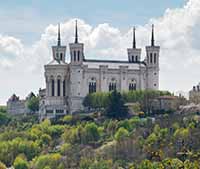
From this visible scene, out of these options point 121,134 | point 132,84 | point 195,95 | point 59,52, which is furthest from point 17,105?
point 121,134

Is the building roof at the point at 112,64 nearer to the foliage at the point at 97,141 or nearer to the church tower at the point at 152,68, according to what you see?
the church tower at the point at 152,68

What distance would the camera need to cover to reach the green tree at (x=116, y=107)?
11906 centimetres

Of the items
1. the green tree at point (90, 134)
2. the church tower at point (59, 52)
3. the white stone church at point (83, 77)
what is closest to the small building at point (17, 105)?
the church tower at point (59, 52)

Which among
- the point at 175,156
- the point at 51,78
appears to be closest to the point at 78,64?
the point at 51,78

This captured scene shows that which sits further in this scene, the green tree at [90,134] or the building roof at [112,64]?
the building roof at [112,64]

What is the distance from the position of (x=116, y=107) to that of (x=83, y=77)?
1136 centimetres

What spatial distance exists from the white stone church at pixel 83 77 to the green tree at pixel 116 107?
888 cm

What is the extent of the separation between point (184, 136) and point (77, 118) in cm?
2831

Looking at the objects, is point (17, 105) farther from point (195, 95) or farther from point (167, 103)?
point (167, 103)

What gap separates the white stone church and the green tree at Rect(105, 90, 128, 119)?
8.88 meters

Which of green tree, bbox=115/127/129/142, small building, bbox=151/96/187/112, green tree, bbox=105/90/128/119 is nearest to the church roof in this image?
green tree, bbox=105/90/128/119

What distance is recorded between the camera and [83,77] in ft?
424

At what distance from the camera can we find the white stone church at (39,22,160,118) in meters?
128

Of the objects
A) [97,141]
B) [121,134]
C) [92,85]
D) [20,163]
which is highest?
[92,85]
